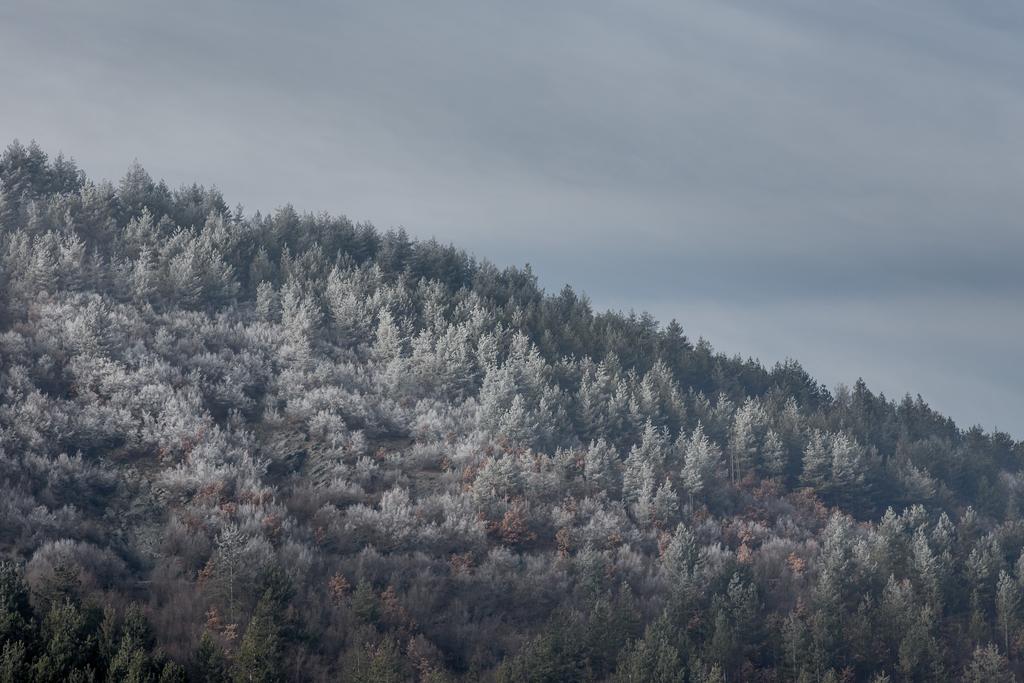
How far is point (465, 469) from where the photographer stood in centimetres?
3206

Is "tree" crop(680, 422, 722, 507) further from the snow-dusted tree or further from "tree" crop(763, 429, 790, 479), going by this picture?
"tree" crop(763, 429, 790, 479)

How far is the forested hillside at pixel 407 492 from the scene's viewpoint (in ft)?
74.3

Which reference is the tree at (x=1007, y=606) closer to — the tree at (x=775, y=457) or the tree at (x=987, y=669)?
the tree at (x=987, y=669)

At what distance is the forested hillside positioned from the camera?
2266cm

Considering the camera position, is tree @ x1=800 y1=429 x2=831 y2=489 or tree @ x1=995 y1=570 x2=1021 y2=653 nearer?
tree @ x1=995 y1=570 x2=1021 y2=653

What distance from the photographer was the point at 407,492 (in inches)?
1179

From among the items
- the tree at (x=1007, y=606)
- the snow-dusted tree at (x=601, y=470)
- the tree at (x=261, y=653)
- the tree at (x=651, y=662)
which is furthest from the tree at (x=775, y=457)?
the tree at (x=261, y=653)

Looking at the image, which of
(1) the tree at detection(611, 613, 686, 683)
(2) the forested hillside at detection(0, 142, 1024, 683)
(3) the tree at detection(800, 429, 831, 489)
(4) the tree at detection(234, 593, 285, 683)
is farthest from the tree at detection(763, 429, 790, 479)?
(4) the tree at detection(234, 593, 285, 683)

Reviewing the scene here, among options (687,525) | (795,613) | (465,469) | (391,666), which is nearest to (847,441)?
(687,525)

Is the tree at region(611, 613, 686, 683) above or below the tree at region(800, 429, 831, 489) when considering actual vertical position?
below

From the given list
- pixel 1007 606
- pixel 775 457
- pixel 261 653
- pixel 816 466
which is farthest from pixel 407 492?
pixel 816 466

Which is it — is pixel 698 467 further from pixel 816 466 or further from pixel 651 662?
pixel 651 662

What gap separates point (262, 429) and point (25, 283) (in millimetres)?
13214

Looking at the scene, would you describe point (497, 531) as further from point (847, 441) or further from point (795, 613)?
point (847, 441)
